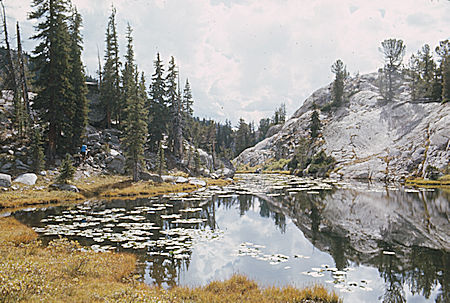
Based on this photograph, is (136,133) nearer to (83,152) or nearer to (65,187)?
(83,152)

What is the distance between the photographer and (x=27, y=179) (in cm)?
2717

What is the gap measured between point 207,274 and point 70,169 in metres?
24.5

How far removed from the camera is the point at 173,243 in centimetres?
1338

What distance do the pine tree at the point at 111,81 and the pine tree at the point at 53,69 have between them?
1383cm

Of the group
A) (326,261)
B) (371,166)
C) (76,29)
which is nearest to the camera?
(326,261)

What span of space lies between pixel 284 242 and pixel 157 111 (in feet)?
141

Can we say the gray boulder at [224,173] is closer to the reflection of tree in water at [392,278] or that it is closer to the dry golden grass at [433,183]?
the dry golden grass at [433,183]

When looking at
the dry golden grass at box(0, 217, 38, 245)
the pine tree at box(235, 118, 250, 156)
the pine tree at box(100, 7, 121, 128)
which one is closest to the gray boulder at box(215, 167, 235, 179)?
the pine tree at box(100, 7, 121, 128)

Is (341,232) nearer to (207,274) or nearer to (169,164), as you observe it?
(207,274)

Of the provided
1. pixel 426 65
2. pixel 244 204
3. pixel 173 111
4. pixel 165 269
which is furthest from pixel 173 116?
pixel 426 65

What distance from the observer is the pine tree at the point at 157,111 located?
5153 cm

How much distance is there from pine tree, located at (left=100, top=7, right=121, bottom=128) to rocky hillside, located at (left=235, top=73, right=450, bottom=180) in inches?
1994

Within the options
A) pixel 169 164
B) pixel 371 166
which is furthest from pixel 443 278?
pixel 371 166

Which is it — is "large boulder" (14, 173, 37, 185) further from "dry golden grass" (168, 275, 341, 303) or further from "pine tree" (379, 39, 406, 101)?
"pine tree" (379, 39, 406, 101)
